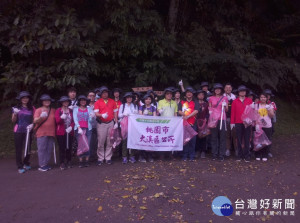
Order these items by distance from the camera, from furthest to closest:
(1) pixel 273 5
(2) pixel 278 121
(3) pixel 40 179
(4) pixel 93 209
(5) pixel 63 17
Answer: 1. (1) pixel 273 5
2. (2) pixel 278 121
3. (5) pixel 63 17
4. (3) pixel 40 179
5. (4) pixel 93 209

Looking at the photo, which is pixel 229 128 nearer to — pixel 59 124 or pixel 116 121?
pixel 116 121

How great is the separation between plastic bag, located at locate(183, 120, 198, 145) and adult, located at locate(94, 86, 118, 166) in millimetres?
1904

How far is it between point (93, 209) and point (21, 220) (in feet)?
3.75

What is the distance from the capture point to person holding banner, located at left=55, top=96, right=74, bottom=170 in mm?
7492

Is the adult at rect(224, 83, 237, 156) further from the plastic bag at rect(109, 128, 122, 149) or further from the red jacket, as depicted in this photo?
the plastic bag at rect(109, 128, 122, 149)

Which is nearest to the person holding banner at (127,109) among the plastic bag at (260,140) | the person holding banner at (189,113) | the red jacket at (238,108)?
the person holding banner at (189,113)

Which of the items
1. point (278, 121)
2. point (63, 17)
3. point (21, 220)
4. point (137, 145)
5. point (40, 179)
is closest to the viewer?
point (21, 220)

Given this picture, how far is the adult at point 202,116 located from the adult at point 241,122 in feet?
2.44

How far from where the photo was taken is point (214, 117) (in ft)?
26.8

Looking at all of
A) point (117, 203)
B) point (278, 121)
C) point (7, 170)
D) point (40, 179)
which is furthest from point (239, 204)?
point (278, 121)

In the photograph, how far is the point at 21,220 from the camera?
15.7ft

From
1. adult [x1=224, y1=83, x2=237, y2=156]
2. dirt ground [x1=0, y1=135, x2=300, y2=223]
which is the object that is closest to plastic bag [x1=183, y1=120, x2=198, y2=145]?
dirt ground [x1=0, y1=135, x2=300, y2=223]

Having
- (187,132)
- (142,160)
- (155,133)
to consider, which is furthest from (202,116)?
(142,160)

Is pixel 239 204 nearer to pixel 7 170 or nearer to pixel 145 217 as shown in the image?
pixel 145 217
